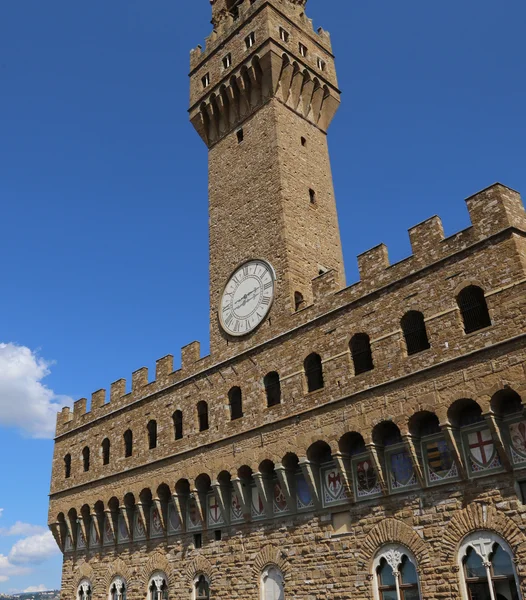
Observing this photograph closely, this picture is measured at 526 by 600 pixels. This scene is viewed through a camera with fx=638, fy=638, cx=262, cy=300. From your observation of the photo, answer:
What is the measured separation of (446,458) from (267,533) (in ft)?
21.9

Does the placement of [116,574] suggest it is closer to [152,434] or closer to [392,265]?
[152,434]

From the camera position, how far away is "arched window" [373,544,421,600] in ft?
53.2

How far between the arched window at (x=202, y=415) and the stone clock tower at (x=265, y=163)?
6.72ft

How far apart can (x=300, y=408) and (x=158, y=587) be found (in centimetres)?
937

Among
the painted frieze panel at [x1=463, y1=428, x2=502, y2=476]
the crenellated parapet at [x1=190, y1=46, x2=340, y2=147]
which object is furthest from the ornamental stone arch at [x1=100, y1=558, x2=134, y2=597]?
the crenellated parapet at [x1=190, y1=46, x2=340, y2=147]

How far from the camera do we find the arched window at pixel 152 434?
2522cm

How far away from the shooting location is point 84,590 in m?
26.7

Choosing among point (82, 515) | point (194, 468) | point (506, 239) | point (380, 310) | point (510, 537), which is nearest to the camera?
point (510, 537)

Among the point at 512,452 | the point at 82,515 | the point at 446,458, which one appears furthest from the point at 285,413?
the point at 82,515

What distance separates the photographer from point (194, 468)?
2258 cm

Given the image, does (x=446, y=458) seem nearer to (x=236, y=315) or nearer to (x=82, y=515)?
(x=236, y=315)

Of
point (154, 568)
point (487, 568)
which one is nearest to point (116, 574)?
point (154, 568)

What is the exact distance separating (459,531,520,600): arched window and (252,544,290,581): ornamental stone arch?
5.68 meters

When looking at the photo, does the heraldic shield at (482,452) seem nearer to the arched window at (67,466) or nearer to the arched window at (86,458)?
the arched window at (86,458)
